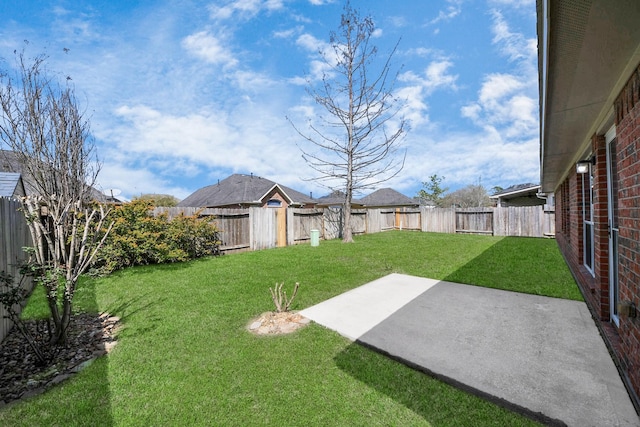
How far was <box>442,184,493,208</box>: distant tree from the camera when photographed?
38.6m

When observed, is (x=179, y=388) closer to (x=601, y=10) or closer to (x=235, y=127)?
(x=601, y=10)

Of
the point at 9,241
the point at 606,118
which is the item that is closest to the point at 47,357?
the point at 9,241

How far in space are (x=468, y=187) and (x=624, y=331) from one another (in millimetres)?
43454

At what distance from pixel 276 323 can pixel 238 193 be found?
60.2 feet

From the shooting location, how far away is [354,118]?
520 inches

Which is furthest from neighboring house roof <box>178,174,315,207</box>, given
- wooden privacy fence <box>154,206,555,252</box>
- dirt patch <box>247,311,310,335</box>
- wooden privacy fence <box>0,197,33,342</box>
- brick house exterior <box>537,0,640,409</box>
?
brick house exterior <box>537,0,640,409</box>

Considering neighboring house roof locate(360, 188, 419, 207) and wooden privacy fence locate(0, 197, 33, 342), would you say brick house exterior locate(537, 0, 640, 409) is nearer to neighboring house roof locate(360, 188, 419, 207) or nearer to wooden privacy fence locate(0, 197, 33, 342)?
wooden privacy fence locate(0, 197, 33, 342)

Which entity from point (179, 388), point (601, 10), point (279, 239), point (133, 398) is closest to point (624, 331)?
point (601, 10)

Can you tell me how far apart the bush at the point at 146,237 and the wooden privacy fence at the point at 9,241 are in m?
2.00

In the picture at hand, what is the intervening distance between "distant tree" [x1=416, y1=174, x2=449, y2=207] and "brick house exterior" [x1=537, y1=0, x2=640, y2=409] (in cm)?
3778

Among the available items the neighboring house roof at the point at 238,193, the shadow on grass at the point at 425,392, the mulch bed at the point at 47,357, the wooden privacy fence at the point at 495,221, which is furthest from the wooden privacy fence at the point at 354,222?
the shadow on grass at the point at 425,392

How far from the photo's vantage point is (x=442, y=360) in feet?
8.75

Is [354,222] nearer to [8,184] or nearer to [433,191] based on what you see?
[8,184]

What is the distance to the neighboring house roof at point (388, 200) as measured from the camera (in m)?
33.9
